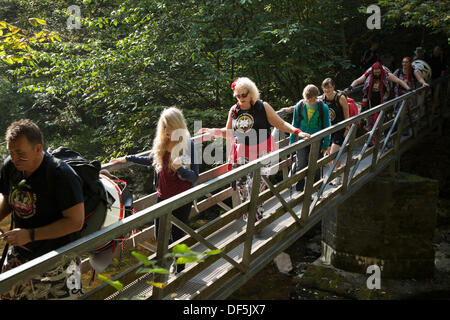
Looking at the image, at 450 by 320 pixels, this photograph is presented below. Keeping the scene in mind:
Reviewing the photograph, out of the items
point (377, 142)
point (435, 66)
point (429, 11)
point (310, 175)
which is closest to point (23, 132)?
point (310, 175)

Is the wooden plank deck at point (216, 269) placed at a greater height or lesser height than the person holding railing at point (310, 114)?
lesser

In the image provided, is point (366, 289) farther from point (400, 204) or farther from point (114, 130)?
point (114, 130)

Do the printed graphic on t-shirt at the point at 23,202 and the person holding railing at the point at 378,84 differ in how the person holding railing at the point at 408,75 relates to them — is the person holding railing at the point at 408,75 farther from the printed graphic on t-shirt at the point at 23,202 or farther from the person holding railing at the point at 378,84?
the printed graphic on t-shirt at the point at 23,202

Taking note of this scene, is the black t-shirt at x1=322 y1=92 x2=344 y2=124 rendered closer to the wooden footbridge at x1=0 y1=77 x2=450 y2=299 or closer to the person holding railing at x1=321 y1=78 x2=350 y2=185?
the person holding railing at x1=321 y1=78 x2=350 y2=185

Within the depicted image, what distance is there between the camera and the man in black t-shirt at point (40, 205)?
220 centimetres

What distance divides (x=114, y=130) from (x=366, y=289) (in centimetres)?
692

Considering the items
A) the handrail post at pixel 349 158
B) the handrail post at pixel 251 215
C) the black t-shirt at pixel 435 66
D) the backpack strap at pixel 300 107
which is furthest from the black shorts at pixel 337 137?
the black t-shirt at pixel 435 66

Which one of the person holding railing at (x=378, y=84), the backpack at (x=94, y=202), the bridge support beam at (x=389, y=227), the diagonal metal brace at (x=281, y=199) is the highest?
the person holding railing at (x=378, y=84)

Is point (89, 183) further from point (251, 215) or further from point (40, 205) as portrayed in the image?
point (251, 215)

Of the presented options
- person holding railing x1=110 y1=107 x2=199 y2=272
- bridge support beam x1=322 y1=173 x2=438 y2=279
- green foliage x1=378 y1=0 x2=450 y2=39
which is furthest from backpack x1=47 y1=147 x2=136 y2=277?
green foliage x1=378 y1=0 x2=450 y2=39

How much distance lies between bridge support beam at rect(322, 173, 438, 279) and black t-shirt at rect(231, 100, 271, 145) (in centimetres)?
427

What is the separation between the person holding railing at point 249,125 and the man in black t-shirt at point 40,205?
2.09 meters

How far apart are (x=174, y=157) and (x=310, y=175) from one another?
1.94 meters

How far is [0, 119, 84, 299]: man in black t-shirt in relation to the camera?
7.21 feet
